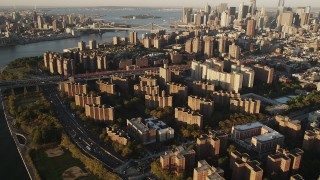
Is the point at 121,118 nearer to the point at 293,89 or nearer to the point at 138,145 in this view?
the point at 138,145

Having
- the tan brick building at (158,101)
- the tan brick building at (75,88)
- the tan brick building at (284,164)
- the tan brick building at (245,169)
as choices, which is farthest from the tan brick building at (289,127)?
the tan brick building at (75,88)

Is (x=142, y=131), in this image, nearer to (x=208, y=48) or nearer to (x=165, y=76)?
(x=165, y=76)

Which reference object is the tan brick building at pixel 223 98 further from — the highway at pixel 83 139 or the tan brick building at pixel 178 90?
the highway at pixel 83 139

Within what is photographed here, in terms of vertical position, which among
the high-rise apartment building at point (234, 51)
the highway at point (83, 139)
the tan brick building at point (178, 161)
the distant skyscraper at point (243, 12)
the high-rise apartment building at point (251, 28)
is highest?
the distant skyscraper at point (243, 12)

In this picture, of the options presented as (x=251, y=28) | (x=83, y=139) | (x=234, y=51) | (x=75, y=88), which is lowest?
(x=83, y=139)

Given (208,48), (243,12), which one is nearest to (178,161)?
(208,48)

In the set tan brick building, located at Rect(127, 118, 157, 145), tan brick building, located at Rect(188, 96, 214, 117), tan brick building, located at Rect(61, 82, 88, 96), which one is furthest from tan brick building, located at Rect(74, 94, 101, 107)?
tan brick building, located at Rect(188, 96, 214, 117)
